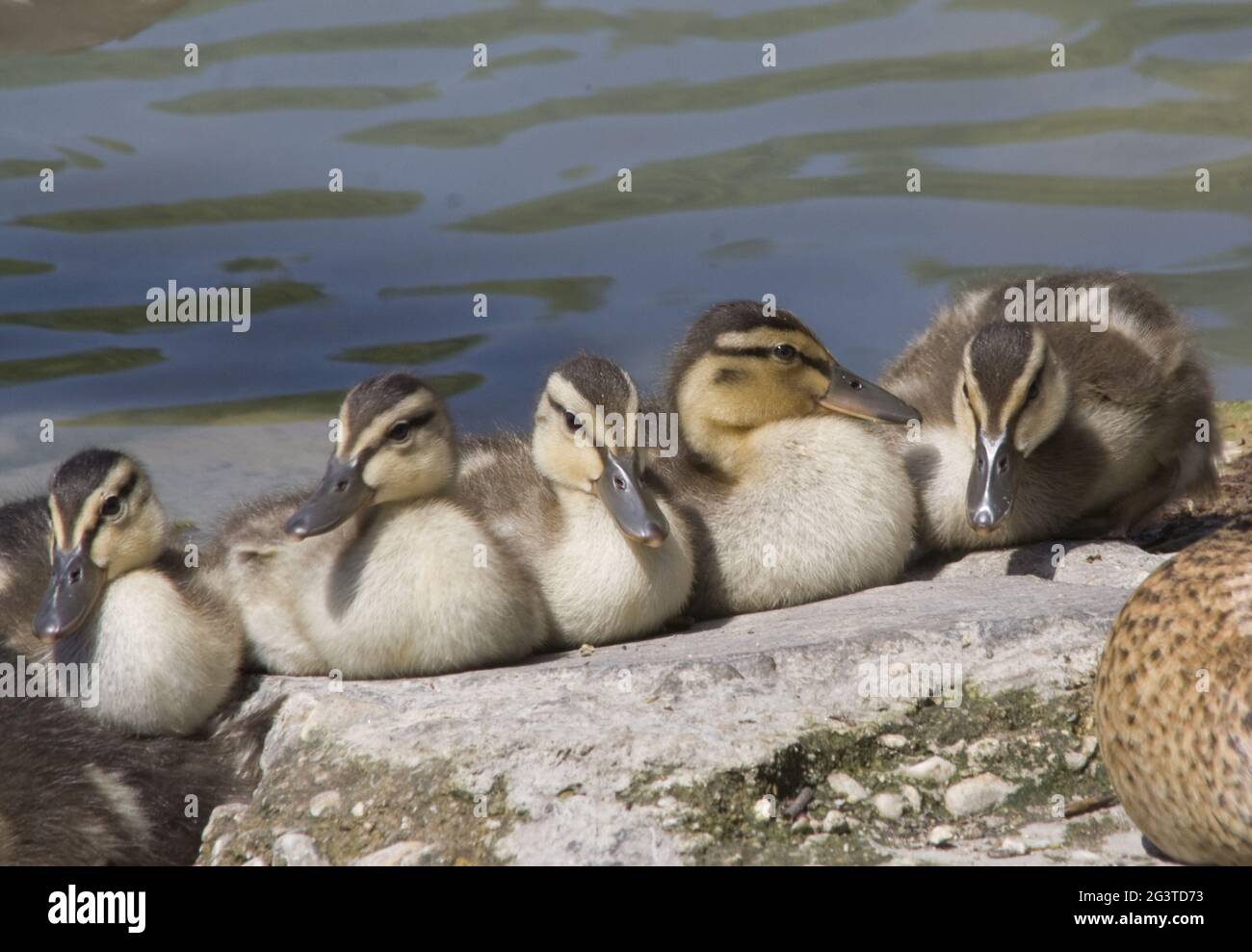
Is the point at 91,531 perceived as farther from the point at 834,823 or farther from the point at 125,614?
the point at 834,823

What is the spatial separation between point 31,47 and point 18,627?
2953mm

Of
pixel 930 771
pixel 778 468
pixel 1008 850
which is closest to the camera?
pixel 1008 850

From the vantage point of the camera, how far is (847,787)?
3543mm

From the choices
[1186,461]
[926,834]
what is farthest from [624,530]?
[1186,461]

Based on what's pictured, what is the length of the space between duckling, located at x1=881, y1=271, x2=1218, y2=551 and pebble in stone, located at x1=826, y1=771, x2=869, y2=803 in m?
1.47

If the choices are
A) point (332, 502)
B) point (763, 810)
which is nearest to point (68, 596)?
point (332, 502)

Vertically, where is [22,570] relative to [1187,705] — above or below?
above

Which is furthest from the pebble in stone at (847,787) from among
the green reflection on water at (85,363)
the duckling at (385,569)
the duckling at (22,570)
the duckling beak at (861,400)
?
the green reflection on water at (85,363)

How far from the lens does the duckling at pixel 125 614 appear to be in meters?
4.11

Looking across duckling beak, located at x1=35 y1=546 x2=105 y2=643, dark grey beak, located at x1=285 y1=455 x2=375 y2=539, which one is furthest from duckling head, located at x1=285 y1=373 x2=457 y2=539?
duckling beak, located at x1=35 y1=546 x2=105 y2=643

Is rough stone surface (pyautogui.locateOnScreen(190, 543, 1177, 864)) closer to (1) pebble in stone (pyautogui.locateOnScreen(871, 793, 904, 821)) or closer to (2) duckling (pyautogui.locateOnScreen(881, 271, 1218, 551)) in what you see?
(1) pebble in stone (pyautogui.locateOnScreen(871, 793, 904, 821))

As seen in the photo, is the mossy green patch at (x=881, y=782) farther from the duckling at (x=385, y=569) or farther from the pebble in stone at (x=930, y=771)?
the duckling at (x=385, y=569)

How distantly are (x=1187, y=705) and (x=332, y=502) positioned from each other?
2.28 meters

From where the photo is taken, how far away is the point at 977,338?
5.08 metres
